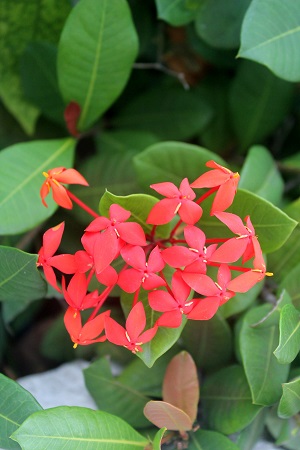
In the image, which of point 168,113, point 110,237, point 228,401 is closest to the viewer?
point 110,237

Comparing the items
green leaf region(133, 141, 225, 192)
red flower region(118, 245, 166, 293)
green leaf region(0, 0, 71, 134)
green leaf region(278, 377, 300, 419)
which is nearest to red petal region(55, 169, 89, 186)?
red flower region(118, 245, 166, 293)

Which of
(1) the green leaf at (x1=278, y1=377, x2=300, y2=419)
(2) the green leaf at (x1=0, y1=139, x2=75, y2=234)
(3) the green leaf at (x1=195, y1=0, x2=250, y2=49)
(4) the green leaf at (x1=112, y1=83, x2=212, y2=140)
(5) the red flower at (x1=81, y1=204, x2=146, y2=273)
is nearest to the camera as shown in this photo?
(5) the red flower at (x1=81, y1=204, x2=146, y2=273)

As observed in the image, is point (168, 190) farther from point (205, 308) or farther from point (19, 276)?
point (19, 276)

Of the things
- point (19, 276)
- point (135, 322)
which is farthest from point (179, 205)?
point (19, 276)

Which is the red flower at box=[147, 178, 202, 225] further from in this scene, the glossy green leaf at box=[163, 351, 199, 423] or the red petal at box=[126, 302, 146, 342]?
the glossy green leaf at box=[163, 351, 199, 423]

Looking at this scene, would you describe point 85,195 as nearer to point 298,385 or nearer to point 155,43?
point 155,43

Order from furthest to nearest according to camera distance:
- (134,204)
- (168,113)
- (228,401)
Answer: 1. (168,113)
2. (228,401)
3. (134,204)

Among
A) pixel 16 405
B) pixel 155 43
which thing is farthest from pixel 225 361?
pixel 155 43
